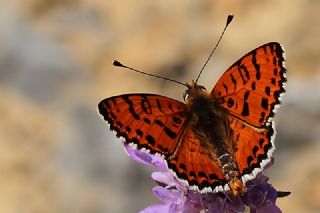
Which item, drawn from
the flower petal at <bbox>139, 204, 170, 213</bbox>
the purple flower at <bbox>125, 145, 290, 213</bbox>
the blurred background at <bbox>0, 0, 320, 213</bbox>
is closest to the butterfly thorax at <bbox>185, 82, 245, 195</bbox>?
the purple flower at <bbox>125, 145, 290, 213</bbox>

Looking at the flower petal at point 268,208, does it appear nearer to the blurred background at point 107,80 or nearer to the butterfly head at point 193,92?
the butterfly head at point 193,92

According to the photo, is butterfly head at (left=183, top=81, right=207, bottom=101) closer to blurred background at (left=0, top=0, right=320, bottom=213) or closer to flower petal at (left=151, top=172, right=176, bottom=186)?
flower petal at (left=151, top=172, right=176, bottom=186)

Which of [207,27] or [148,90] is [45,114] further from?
[207,27]

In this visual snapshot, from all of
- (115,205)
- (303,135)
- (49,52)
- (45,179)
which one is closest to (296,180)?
(303,135)

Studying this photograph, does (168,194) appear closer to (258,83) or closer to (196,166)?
(196,166)

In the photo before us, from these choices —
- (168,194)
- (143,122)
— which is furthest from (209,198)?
(143,122)

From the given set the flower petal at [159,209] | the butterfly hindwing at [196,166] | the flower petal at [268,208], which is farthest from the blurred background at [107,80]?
the butterfly hindwing at [196,166]
